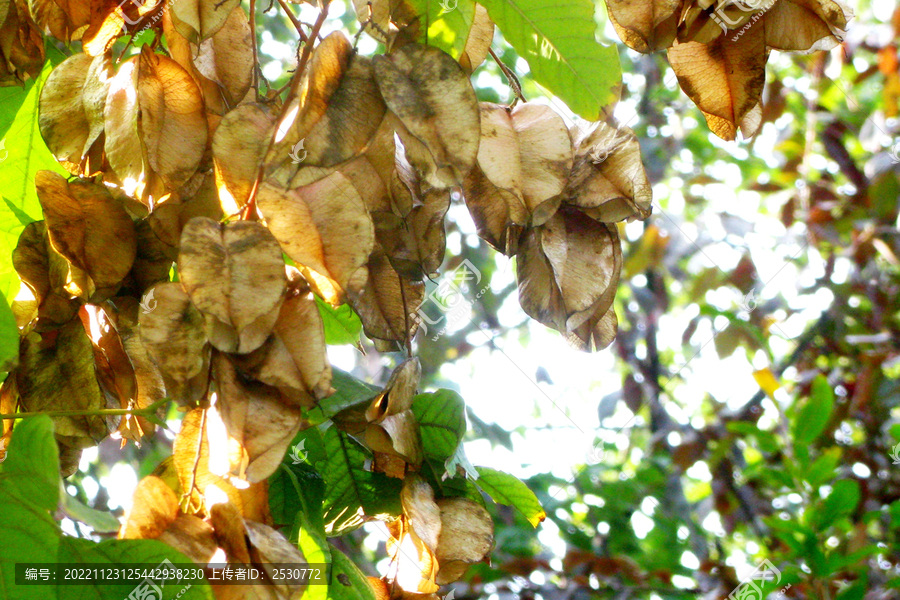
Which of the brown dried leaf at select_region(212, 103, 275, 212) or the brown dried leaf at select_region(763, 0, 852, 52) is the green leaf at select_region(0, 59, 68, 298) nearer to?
the brown dried leaf at select_region(212, 103, 275, 212)

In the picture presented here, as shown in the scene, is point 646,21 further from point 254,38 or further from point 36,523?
point 36,523

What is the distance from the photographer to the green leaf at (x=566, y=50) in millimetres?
804

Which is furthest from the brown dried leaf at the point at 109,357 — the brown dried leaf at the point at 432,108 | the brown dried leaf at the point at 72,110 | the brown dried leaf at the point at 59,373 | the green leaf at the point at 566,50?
the green leaf at the point at 566,50

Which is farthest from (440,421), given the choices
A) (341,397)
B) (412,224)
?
(412,224)

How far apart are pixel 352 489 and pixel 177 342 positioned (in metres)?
0.31

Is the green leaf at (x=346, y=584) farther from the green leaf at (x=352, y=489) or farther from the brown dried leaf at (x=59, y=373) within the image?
the brown dried leaf at (x=59, y=373)

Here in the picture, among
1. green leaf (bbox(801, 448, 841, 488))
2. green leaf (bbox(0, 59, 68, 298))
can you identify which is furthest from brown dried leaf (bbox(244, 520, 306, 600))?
green leaf (bbox(801, 448, 841, 488))

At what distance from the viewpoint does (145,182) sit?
731mm

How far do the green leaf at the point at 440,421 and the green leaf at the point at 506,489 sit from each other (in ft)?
0.52

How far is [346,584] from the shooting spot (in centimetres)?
75

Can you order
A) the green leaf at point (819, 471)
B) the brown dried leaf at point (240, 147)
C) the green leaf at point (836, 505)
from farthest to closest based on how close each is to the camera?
1. the green leaf at point (819, 471)
2. the green leaf at point (836, 505)
3. the brown dried leaf at point (240, 147)

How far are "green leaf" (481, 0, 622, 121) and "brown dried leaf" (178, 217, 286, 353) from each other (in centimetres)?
36

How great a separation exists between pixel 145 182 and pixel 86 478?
2.30 metres

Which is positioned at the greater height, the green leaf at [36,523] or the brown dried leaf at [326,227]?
the brown dried leaf at [326,227]
